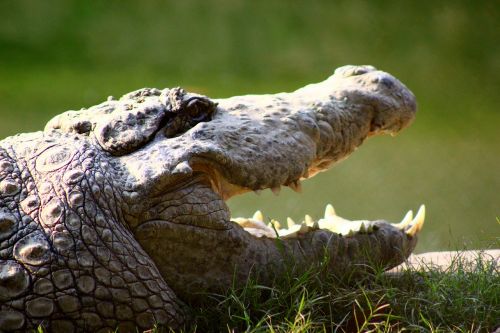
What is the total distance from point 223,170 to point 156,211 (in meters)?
0.22

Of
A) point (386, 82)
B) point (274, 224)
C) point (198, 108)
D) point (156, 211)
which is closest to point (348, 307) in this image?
point (274, 224)

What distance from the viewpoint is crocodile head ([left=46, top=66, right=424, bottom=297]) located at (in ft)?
7.49

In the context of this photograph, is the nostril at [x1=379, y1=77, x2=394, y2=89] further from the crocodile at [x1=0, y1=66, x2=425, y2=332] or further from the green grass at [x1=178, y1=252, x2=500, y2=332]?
the green grass at [x1=178, y1=252, x2=500, y2=332]

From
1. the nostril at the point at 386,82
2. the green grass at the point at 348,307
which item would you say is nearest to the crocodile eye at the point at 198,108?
the green grass at the point at 348,307

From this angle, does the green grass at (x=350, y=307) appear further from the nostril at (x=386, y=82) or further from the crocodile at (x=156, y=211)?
the nostril at (x=386, y=82)

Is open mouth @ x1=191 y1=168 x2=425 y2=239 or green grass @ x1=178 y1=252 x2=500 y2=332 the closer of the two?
green grass @ x1=178 y1=252 x2=500 y2=332

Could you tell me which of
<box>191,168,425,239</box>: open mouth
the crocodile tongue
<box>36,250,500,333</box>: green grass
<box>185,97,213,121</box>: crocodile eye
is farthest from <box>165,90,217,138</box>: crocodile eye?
<box>36,250,500,333</box>: green grass

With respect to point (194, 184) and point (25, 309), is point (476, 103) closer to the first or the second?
point (194, 184)

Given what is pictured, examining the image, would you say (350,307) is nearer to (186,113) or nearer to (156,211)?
(156,211)

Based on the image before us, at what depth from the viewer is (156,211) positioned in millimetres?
2271

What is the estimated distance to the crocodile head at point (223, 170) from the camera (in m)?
2.28

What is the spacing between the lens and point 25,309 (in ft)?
6.98

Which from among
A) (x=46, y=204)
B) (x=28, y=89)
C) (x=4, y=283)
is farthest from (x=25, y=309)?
(x=28, y=89)

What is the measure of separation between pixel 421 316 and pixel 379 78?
2.82 feet
